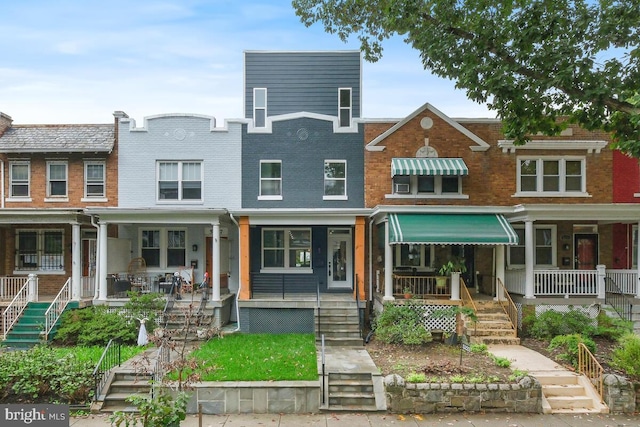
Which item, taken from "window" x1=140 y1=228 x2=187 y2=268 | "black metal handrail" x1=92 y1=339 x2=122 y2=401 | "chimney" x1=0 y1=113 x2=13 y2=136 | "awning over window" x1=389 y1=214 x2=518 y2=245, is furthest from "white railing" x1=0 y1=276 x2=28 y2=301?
"awning over window" x1=389 y1=214 x2=518 y2=245

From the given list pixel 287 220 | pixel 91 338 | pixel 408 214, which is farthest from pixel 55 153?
pixel 408 214

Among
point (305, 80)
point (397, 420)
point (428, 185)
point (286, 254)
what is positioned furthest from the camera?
point (305, 80)

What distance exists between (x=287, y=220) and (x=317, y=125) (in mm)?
4064

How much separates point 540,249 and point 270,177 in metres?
10.9

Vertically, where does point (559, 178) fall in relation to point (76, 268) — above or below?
above

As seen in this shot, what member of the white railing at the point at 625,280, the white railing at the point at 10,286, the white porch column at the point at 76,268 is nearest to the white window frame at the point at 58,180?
the white porch column at the point at 76,268

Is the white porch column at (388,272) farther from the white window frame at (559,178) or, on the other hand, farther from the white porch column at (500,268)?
the white window frame at (559,178)

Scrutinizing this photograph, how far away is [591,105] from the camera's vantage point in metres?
11.9

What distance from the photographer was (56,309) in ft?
53.0

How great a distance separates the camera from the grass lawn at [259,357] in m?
11.1

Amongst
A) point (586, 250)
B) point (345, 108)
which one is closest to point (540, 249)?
point (586, 250)

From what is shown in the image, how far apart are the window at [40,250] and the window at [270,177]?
8390 mm

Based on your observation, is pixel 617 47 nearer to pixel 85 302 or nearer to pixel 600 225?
pixel 600 225

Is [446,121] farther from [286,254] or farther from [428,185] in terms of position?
[286,254]
